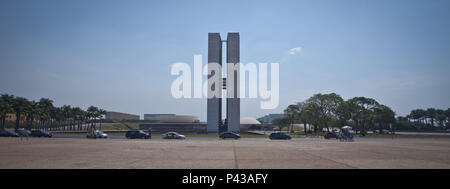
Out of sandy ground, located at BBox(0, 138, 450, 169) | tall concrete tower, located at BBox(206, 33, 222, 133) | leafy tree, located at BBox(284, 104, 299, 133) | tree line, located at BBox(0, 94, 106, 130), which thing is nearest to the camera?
Answer: sandy ground, located at BBox(0, 138, 450, 169)

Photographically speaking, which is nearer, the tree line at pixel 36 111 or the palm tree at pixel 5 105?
the palm tree at pixel 5 105

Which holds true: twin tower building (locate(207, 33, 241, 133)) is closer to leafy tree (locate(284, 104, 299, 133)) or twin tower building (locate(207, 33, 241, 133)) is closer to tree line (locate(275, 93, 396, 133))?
leafy tree (locate(284, 104, 299, 133))

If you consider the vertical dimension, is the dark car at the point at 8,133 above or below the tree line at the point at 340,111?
below

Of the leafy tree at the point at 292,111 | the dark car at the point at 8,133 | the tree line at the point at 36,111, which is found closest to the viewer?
the dark car at the point at 8,133

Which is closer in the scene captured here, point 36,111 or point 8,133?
point 8,133

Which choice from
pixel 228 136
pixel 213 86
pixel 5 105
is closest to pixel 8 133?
A: pixel 5 105

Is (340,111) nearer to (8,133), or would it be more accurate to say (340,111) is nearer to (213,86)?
(213,86)

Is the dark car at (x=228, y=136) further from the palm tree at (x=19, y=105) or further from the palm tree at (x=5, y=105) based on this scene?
the palm tree at (x=19, y=105)

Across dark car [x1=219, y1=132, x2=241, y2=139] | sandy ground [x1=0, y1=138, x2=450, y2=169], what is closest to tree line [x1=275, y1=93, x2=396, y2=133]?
dark car [x1=219, y1=132, x2=241, y2=139]

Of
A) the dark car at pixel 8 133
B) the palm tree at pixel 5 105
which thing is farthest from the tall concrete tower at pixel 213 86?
the palm tree at pixel 5 105
